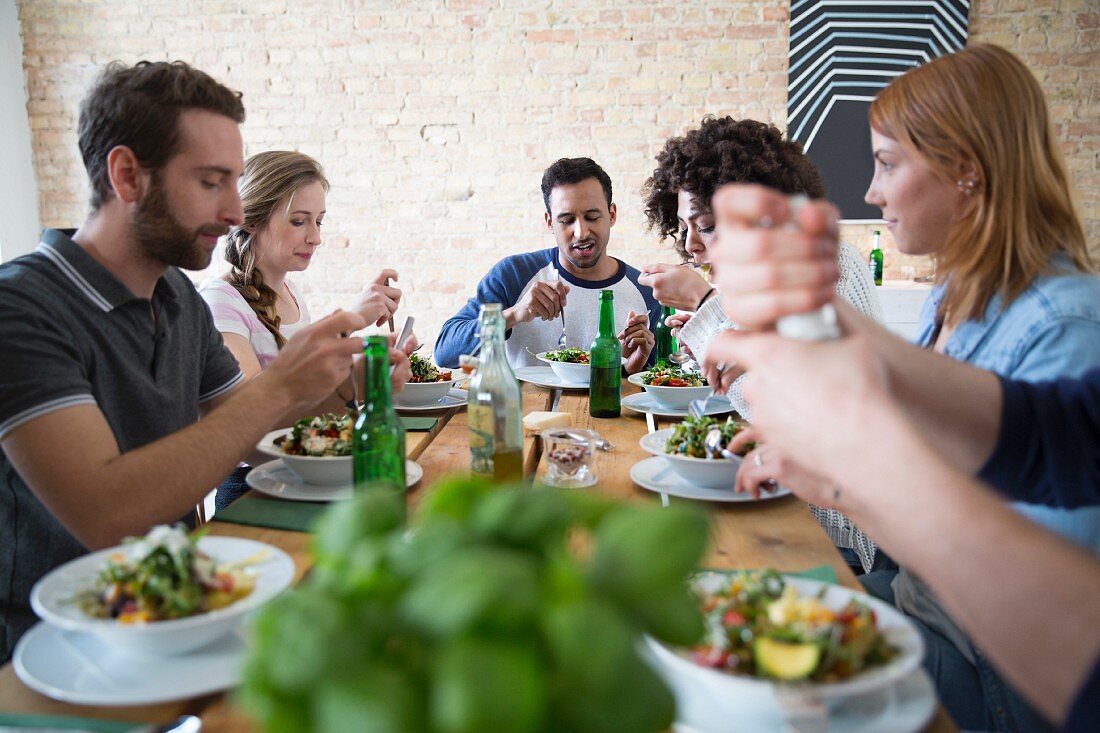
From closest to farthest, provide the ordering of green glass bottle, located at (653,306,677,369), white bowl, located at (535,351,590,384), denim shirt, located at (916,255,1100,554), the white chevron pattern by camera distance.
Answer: denim shirt, located at (916,255,1100,554), white bowl, located at (535,351,590,384), green glass bottle, located at (653,306,677,369), the white chevron pattern

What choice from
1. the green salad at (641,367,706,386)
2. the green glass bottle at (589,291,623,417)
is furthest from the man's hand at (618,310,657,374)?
the green glass bottle at (589,291,623,417)

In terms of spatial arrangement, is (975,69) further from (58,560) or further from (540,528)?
(58,560)

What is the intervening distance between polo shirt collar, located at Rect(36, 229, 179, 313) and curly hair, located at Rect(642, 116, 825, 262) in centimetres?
173

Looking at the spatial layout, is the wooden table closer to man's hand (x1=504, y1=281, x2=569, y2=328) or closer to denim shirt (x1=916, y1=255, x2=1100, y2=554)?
denim shirt (x1=916, y1=255, x2=1100, y2=554)

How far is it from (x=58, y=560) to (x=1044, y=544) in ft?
4.63

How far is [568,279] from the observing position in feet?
10.6

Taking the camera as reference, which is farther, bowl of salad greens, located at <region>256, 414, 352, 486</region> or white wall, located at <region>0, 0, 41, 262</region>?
white wall, located at <region>0, 0, 41, 262</region>

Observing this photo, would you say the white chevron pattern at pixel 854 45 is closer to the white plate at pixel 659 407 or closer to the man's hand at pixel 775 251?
the white plate at pixel 659 407

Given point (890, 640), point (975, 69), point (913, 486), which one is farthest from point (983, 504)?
point (975, 69)

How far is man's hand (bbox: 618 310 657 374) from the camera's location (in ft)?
8.46

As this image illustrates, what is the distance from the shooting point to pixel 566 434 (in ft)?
5.00

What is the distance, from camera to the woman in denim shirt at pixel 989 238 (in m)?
1.14

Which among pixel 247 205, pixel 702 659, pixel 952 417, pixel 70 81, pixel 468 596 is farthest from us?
pixel 70 81

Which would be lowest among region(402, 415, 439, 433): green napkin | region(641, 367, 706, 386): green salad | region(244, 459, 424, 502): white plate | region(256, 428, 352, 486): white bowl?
region(402, 415, 439, 433): green napkin
